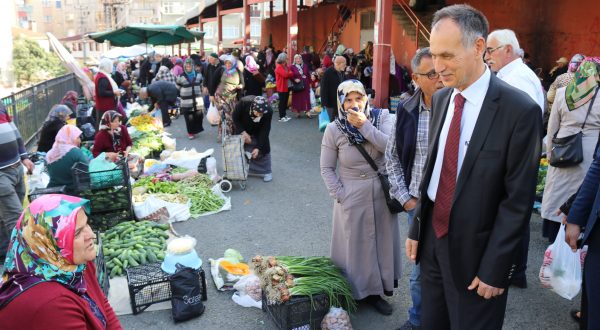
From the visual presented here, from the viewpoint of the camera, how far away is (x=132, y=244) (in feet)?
17.0

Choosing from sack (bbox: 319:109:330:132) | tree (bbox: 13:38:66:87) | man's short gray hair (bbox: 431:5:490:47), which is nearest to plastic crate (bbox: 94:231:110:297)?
sack (bbox: 319:109:330:132)

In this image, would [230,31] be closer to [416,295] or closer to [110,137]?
[110,137]

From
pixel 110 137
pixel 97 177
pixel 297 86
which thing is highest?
pixel 297 86

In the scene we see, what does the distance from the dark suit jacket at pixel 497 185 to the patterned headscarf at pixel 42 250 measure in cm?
182

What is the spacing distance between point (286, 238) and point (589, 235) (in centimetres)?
356

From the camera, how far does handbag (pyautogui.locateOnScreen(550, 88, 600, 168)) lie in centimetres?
433

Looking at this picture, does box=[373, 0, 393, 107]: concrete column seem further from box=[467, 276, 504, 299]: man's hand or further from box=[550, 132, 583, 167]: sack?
box=[467, 276, 504, 299]: man's hand

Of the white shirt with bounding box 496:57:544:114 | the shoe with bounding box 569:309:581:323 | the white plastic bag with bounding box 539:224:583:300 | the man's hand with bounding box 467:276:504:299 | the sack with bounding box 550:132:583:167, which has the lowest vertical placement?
the shoe with bounding box 569:309:581:323

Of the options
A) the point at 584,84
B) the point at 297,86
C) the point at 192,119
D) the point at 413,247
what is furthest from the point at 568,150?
the point at 297,86

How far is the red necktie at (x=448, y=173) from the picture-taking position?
232 cm

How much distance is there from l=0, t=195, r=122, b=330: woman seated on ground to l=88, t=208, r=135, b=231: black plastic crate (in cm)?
374

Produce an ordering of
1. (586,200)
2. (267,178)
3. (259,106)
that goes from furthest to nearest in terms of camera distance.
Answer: (267,178) → (259,106) → (586,200)

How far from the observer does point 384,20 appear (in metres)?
10.4

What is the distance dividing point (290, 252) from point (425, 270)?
2964mm
